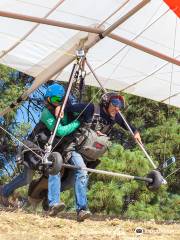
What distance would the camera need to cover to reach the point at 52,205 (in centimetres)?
655

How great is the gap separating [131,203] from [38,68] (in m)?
4.13

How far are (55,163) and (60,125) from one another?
59 cm

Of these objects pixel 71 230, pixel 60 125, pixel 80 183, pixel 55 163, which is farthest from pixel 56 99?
pixel 71 230

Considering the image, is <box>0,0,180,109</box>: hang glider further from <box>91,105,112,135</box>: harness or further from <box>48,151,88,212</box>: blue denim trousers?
<box>48,151,88,212</box>: blue denim trousers

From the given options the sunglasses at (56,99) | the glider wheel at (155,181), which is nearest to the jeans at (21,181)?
the sunglasses at (56,99)

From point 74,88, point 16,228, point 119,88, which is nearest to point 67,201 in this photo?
point 119,88

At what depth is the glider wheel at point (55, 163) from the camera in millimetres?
6422

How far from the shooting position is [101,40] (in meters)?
8.33

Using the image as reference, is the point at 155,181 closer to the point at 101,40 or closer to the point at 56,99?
the point at 56,99

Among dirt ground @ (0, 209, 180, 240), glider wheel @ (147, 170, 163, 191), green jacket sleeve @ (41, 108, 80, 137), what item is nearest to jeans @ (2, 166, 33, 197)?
dirt ground @ (0, 209, 180, 240)

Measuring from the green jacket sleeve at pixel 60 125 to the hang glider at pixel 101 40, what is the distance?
1.01 metres

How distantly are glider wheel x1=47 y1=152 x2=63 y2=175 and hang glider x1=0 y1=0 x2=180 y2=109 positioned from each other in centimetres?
139

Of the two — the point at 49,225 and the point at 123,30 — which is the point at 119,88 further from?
the point at 49,225

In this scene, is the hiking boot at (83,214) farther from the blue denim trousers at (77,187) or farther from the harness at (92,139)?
the harness at (92,139)
